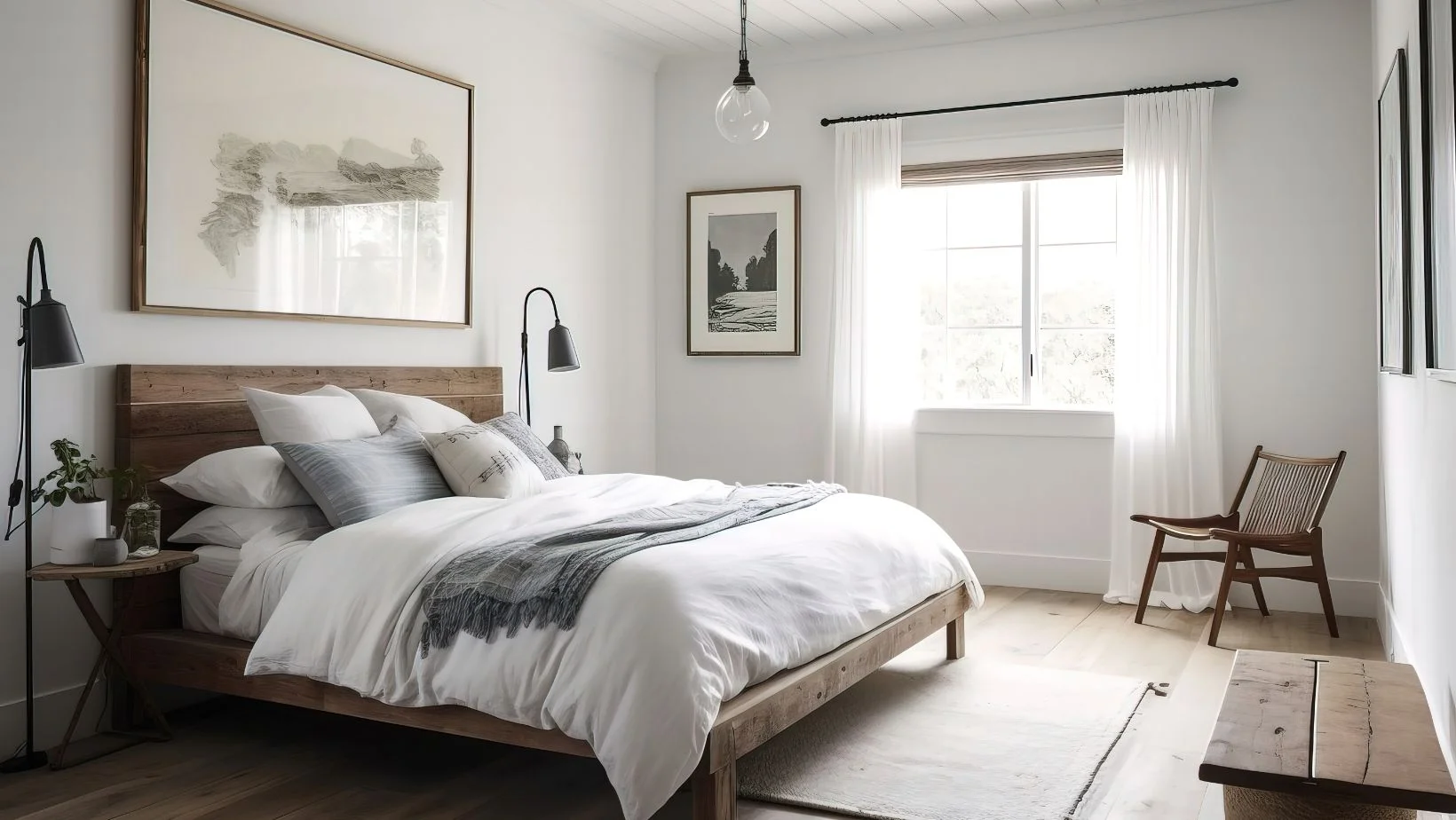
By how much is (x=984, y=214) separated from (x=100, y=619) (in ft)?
13.8

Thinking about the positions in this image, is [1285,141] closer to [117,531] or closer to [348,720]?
[348,720]

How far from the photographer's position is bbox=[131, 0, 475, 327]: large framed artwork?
141 inches

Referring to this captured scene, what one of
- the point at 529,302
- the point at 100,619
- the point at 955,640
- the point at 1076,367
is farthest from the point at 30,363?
the point at 1076,367

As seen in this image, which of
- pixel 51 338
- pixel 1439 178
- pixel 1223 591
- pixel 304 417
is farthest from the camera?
pixel 1223 591

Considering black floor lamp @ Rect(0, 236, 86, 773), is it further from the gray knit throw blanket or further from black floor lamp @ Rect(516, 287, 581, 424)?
black floor lamp @ Rect(516, 287, 581, 424)

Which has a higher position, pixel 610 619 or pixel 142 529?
pixel 142 529

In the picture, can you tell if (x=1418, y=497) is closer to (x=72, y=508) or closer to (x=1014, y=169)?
(x=1014, y=169)

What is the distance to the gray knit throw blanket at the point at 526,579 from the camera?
104 inches

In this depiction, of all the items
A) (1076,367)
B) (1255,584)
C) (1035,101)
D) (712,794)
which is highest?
(1035,101)

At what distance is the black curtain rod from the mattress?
3.69 meters

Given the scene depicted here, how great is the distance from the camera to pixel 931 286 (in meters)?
5.82

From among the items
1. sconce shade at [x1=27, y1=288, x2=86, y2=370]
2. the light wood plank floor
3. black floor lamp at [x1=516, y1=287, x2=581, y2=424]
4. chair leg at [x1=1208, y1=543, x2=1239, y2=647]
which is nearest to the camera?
the light wood plank floor

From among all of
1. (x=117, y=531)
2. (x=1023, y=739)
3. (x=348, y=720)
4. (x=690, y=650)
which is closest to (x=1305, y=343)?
(x=1023, y=739)

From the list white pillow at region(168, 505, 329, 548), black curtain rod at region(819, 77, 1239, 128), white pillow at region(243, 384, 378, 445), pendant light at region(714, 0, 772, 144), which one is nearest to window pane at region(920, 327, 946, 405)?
black curtain rod at region(819, 77, 1239, 128)
